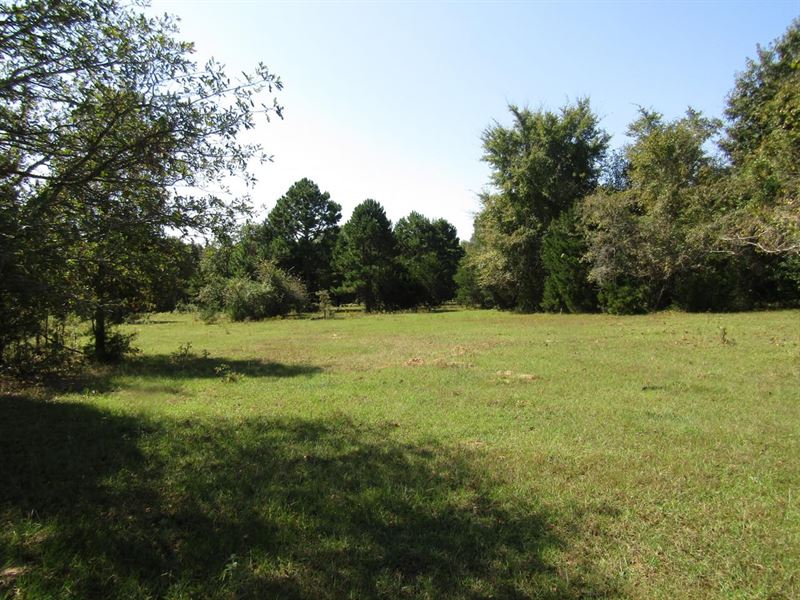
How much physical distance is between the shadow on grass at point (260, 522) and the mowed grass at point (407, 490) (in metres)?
0.02

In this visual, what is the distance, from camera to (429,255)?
5366cm

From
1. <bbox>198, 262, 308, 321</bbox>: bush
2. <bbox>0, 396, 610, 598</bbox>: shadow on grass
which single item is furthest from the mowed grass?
<bbox>198, 262, 308, 321</bbox>: bush

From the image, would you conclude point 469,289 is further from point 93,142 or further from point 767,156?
point 93,142

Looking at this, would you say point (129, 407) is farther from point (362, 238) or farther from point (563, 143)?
point (362, 238)

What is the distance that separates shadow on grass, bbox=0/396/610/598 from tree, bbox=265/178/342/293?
45.3 m

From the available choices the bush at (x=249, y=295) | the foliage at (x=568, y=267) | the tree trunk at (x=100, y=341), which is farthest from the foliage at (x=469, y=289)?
the tree trunk at (x=100, y=341)

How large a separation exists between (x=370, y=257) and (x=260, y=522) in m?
41.8

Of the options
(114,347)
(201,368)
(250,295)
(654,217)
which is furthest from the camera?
(250,295)

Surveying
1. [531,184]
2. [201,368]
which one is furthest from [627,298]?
[201,368]

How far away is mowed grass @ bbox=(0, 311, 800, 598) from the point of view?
3080 mm

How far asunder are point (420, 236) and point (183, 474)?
59911 mm

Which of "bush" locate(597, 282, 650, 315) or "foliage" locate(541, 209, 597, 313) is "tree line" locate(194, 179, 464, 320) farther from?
"bush" locate(597, 282, 650, 315)

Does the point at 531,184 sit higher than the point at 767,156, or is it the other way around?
the point at 531,184

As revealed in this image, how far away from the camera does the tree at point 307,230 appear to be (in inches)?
2018
